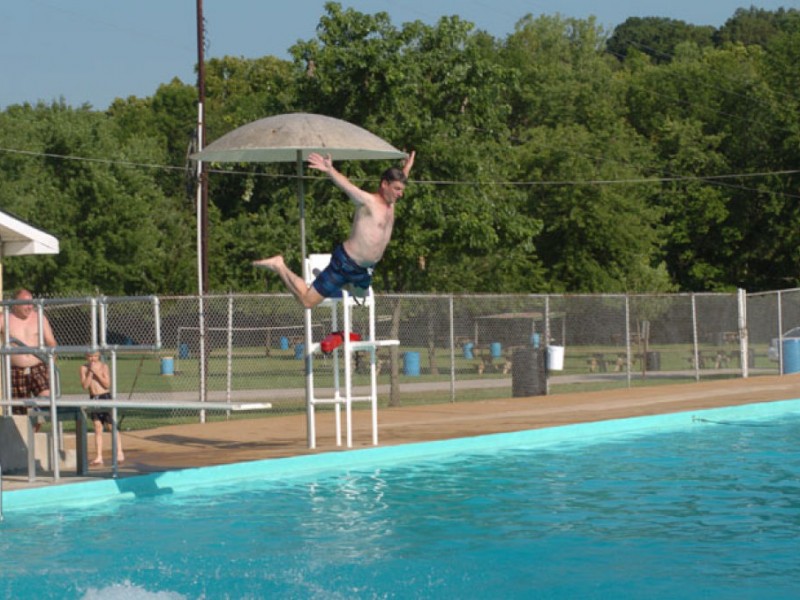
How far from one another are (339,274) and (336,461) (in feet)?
16.4

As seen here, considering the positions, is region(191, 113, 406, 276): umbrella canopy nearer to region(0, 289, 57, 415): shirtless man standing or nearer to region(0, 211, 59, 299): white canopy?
region(0, 211, 59, 299): white canopy

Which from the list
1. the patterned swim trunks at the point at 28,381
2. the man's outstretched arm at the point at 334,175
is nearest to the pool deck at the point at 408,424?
the patterned swim trunks at the point at 28,381

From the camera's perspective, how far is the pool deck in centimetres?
1502

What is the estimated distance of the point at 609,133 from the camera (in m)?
58.1

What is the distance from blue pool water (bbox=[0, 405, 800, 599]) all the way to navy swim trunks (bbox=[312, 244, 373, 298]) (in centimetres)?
224

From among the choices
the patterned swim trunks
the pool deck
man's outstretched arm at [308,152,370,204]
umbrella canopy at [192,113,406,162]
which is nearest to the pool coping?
the pool deck

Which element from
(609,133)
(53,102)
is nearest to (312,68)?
(609,133)

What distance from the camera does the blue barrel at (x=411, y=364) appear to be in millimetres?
33875

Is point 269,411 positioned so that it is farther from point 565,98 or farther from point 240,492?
point 565,98

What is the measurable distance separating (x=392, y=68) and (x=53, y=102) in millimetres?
41221

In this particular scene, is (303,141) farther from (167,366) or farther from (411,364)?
(167,366)

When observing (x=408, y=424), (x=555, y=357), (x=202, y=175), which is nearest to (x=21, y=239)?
(x=408, y=424)

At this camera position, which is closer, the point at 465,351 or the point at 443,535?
the point at 443,535

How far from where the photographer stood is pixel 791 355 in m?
31.0
